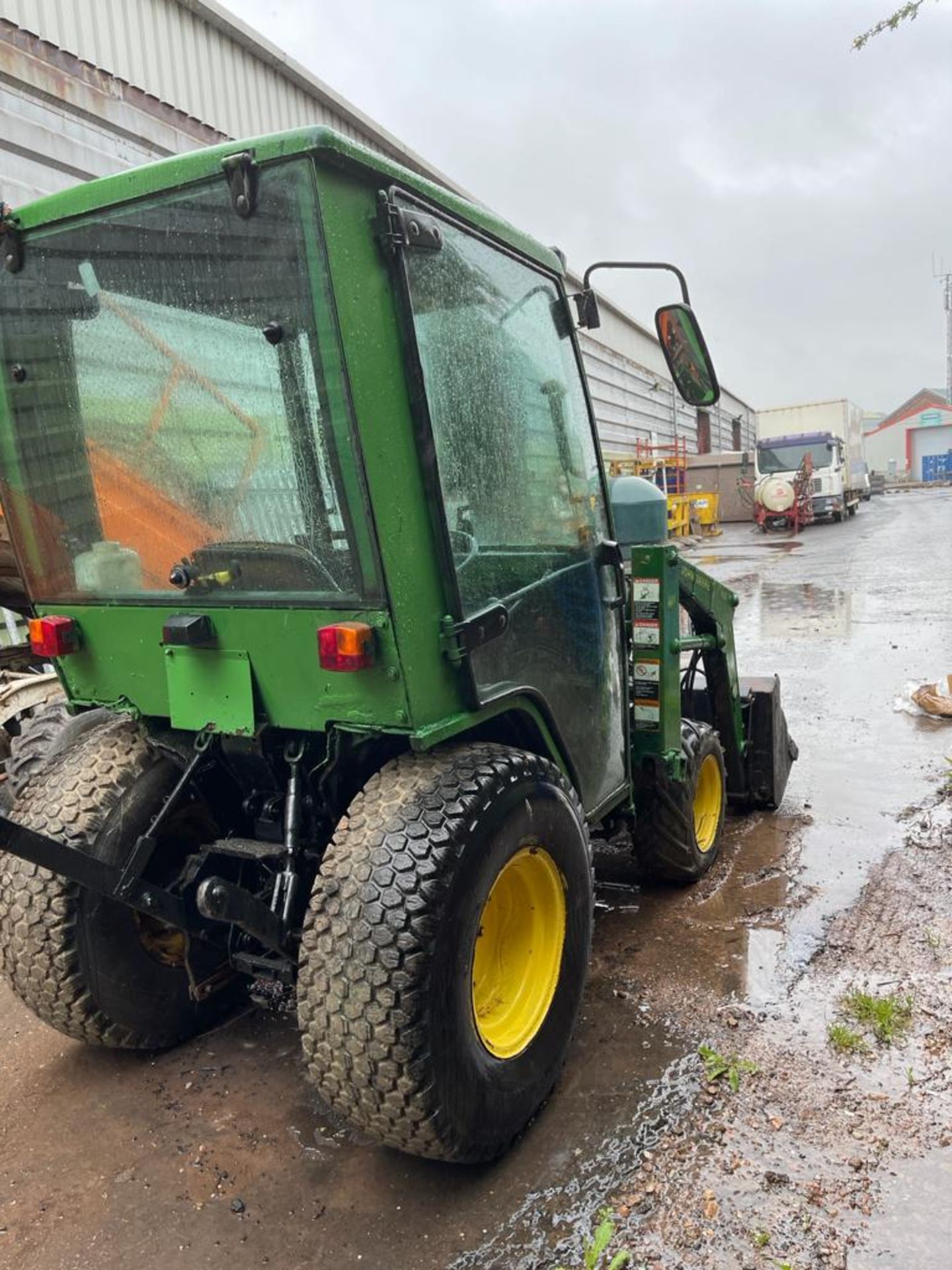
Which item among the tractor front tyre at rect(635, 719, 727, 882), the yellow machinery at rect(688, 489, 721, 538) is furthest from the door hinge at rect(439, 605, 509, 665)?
the yellow machinery at rect(688, 489, 721, 538)

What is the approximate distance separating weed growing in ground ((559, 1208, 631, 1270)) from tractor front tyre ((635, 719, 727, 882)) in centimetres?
183

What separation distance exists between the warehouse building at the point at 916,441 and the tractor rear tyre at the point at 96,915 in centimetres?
6335

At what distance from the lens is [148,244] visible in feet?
7.49

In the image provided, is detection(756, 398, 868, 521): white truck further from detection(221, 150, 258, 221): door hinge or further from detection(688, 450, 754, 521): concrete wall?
detection(221, 150, 258, 221): door hinge

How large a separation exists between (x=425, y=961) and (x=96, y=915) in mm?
1154

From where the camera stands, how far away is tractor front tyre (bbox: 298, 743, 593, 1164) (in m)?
2.10

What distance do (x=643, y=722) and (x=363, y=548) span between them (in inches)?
73.4

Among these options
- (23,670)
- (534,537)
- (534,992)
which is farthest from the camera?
(23,670)

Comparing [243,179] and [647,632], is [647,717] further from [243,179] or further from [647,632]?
[243,179]

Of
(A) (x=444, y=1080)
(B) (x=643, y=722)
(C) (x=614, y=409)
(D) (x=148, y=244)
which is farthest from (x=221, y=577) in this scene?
(C) (x=614, y=409)

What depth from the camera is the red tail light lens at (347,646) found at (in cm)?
212

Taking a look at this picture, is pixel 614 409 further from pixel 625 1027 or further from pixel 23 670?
pixel 625 1027

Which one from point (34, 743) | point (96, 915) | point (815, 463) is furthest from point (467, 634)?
point (815, 463)

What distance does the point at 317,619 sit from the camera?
2.25m
